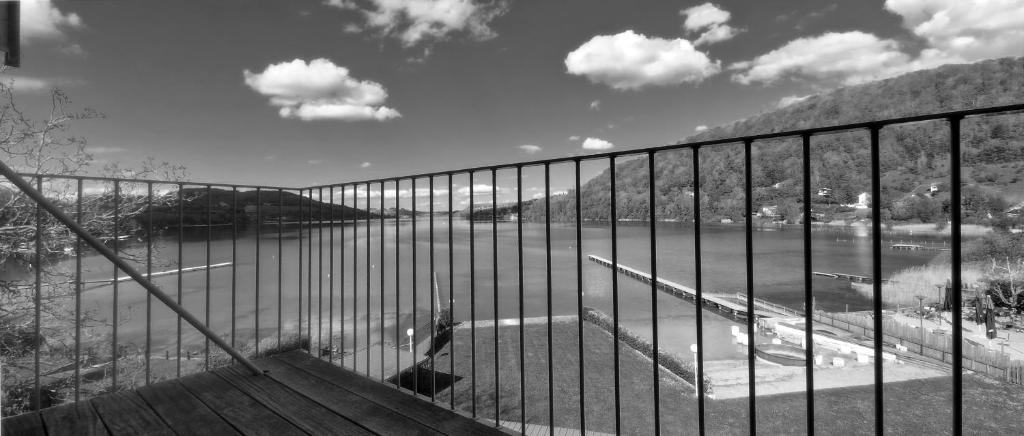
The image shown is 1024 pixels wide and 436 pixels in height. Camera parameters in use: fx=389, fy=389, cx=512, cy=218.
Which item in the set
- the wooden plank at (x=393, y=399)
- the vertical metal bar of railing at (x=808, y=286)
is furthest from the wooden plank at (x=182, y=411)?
the vertical metal bar of railing at (x=808, y=286)

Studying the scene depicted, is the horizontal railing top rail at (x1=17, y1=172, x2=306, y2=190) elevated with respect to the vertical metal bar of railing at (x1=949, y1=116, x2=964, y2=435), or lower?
elevated

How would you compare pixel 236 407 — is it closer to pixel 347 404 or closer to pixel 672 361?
pixel 347 404

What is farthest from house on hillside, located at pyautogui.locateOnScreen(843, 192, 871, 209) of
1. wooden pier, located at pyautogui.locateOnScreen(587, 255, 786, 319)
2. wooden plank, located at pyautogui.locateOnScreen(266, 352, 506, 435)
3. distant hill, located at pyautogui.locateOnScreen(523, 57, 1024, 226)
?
wooden pier, located at pyautogui.locateOnScreen(587, 255, 786, 319)

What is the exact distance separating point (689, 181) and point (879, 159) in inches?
19.6

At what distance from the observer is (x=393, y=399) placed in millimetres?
1753

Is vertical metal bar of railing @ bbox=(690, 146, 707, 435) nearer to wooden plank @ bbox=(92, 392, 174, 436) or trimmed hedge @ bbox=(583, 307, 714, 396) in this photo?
wooden plank @ bbox=(92, 392, 174, 436)

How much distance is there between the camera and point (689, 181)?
1.35 metres

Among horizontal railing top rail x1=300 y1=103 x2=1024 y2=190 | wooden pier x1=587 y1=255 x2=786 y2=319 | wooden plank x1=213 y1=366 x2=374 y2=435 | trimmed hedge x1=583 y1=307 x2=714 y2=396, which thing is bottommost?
wooden pier x1=587 y1=255 x2=786 y2=319

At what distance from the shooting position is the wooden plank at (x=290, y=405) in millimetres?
1516

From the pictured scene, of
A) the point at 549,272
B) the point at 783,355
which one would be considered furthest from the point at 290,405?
the point at 783,355

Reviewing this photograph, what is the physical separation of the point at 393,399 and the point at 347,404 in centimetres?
19

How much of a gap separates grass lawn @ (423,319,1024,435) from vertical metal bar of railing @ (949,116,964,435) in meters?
9.76

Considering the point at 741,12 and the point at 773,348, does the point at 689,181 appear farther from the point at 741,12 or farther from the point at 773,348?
the point at 741,12

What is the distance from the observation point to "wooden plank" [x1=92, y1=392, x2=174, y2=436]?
4.95ft
